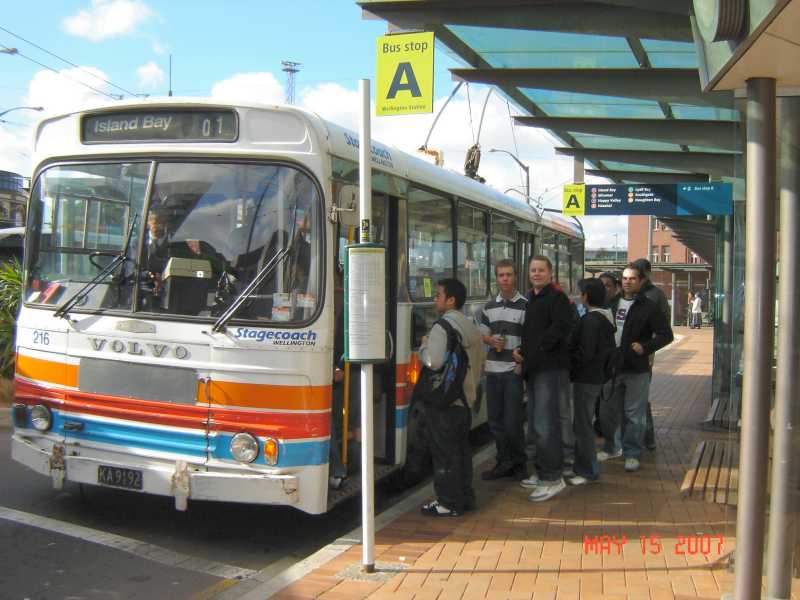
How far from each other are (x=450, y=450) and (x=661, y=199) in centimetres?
632

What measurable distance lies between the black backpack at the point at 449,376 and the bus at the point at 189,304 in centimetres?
62

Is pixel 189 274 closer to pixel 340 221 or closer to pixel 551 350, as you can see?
pixel 340 221

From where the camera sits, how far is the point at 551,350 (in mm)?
6809

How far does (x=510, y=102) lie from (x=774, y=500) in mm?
7847

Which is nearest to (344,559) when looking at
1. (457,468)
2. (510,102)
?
(457,468)

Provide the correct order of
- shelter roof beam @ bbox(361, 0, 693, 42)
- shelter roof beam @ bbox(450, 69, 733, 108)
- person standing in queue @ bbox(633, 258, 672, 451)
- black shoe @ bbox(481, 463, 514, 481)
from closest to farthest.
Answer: shelter roof beam @ bbox(361, 0, 693, 42)
black shoe @ bbox(481, 463, 514, 481)
person standing in queue @ bbox(633, 258, 672, 451)
shelter roof beam @ bbox(450, 69, 733, 108)

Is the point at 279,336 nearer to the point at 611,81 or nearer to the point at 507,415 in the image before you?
the point at 507,415

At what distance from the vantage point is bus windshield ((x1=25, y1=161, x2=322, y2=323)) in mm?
5562

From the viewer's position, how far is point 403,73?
526 centimetres

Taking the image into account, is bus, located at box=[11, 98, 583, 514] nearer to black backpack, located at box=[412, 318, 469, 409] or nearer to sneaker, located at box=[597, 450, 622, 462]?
black backpack, located at box=[412, 318, 469, 409]

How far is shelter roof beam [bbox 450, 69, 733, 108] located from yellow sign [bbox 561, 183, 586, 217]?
4.54 m

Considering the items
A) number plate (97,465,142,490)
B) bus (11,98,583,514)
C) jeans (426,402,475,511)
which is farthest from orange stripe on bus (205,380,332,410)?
jeans (426,402,475,511)

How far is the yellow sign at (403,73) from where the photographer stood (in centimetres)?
521

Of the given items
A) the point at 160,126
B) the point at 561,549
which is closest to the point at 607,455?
the point at 561,549
